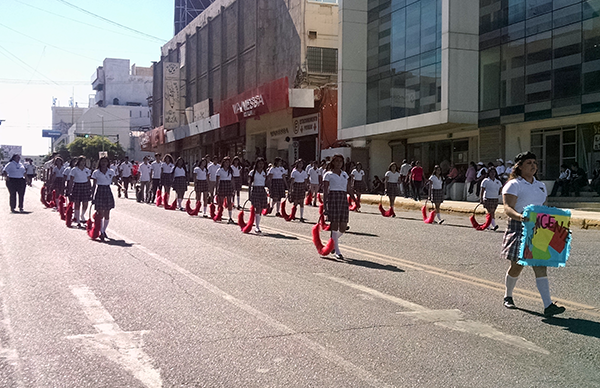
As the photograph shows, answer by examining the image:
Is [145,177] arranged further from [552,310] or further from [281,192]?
[552,310]

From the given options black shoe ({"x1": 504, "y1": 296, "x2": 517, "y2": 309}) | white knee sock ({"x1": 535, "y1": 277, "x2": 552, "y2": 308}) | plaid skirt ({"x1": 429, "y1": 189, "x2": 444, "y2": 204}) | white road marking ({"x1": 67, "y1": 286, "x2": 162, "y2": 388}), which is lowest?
white road marking ({"x1": 67, "y1": 286, "x2": 162, "y2": 388})

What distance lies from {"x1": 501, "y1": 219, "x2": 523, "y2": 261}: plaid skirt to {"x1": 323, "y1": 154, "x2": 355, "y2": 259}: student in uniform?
3913 mm

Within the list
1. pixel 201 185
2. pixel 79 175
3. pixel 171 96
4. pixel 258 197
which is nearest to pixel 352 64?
pixel 201 185

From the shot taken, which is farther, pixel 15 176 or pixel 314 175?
pixel 314 175

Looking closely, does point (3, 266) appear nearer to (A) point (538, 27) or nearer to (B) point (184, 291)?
(B) point (184, 291)

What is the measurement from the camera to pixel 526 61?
24625 millimetres

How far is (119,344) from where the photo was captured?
518cm

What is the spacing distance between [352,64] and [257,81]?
533 inches

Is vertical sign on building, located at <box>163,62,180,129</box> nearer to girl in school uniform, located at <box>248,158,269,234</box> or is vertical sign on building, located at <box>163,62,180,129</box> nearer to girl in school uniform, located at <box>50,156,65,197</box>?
girl in school uniform, located at <box>50,156,65,197</box>

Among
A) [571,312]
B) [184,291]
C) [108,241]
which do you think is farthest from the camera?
[108,241]

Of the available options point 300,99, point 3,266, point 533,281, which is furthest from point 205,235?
point 300,99

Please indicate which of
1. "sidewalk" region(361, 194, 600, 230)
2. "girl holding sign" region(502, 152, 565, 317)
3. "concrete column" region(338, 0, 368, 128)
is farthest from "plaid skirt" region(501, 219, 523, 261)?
"concrete column" region(338, 0, 368, 128)

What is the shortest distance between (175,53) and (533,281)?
217 feet

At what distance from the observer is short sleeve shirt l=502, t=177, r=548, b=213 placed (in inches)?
256
